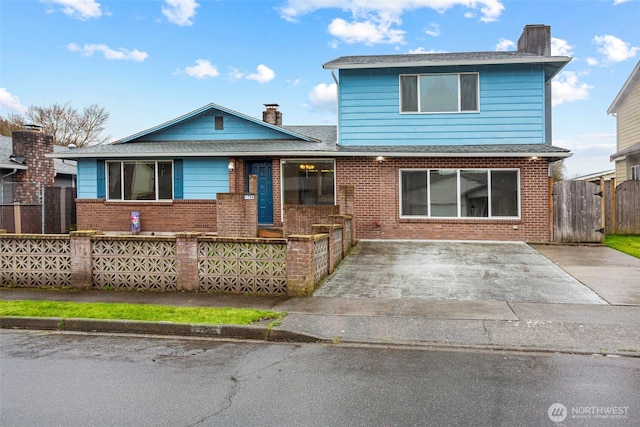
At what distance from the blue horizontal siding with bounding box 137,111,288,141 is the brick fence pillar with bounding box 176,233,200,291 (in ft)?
28.2

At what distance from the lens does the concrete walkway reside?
6652mm

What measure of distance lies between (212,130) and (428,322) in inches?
499

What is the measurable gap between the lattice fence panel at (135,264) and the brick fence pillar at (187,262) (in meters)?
0.12

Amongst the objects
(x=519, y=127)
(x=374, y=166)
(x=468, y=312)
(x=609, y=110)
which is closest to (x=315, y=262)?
(x=468, y=312)

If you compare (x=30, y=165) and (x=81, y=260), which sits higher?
(x=30, y=165)

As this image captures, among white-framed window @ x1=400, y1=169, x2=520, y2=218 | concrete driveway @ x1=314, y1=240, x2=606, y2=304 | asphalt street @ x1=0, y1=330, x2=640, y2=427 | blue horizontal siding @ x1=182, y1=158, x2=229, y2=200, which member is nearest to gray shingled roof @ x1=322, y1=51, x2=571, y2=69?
white-framed window @ x1=400, y1=169, x2=520, y2=218

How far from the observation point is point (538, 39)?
57.6 feet

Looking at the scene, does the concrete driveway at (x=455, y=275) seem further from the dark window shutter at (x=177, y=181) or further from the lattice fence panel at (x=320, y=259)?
the dark window shutter at (x=177, y=181)

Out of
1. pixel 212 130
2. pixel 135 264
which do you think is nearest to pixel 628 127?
pixel 212 130

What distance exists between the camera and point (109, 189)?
57.3 ft

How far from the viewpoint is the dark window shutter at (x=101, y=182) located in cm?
1733

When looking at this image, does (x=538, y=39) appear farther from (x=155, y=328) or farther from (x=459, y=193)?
(x=155, y=328)

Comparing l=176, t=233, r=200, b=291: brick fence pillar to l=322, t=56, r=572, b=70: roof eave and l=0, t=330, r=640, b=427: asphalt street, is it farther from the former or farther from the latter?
l=322, t=56, r=572, b=70: roof eave

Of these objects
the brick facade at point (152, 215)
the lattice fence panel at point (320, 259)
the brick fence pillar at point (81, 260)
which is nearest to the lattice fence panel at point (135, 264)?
the brick fence pillar at point (81, 260)
